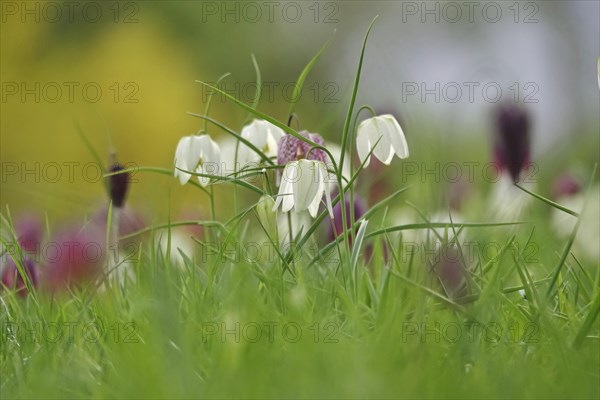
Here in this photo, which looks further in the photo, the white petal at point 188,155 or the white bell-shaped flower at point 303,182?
the white petal at point 188,155

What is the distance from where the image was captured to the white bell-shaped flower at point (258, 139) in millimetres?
1449

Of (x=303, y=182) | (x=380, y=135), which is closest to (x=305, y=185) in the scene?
(x=303, y=182)

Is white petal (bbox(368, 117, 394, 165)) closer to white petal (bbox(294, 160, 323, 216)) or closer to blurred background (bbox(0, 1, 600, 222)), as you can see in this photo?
white petal (bbox(294, 160, 323, 216))

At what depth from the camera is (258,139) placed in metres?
1.44

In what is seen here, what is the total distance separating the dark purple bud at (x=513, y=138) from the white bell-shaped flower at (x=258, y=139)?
38cm

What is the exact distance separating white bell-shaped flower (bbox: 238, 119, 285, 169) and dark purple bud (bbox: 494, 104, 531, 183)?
382mm

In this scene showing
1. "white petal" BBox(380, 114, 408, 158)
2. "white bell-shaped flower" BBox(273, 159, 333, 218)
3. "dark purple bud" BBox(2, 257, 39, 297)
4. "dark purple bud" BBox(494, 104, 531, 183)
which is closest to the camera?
"white bell-shaped flower" BBox(273, 159, 333, 218)

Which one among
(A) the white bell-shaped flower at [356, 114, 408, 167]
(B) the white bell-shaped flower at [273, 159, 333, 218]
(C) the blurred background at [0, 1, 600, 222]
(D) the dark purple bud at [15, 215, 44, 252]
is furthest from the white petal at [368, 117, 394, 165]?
(C) the blurred background at [0, 1, 600, 222]

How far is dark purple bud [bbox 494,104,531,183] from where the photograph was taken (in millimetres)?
1437

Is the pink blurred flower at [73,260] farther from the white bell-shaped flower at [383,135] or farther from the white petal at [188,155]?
the white bell-shaped flower at [383,135]

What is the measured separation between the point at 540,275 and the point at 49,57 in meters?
7.20

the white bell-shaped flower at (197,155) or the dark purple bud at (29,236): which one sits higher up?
the white bell-shaped flower at (197,155)

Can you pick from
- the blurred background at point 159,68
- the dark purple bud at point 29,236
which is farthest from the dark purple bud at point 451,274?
the blurred background at point 159,68

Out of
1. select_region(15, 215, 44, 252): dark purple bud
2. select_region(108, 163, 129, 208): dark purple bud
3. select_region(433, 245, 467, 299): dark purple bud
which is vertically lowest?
select_region(15, 215, 44, 252): dark purple bud
